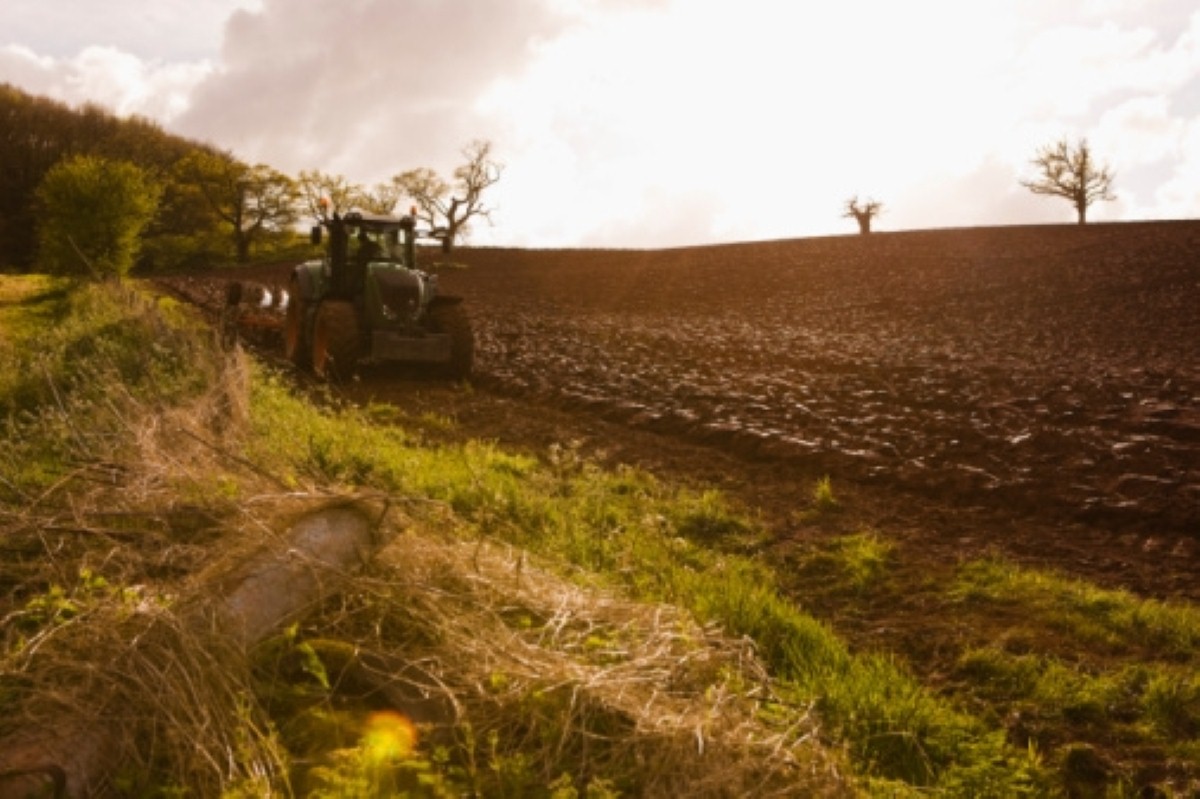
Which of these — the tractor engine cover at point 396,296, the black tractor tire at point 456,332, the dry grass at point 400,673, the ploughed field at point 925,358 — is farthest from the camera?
the black tractor tire at point 456,332

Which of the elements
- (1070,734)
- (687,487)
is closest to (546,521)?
(687,487)

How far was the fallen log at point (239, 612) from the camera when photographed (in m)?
A: 3.47

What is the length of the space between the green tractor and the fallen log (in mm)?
10172

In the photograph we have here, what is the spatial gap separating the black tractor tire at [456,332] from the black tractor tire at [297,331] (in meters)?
2.16

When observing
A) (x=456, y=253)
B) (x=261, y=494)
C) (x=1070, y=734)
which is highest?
(x=456, y=253)

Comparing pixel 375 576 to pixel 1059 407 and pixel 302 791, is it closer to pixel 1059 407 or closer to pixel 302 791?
pixel 302 791

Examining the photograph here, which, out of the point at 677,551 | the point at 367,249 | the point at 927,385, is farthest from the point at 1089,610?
the point at 367,249

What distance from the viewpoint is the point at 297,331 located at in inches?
666

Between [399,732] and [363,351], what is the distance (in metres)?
11.9

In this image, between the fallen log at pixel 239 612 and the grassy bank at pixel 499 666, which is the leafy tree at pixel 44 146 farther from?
the fallen log at pixel 239 612

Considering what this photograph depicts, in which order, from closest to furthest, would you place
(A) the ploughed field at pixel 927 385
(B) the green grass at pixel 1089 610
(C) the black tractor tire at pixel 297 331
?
(B) the green grass at pixel 1089 610 → (A) the ploughed field at pixel 927 385 → (C) the black tractor tire at pixel 297 331

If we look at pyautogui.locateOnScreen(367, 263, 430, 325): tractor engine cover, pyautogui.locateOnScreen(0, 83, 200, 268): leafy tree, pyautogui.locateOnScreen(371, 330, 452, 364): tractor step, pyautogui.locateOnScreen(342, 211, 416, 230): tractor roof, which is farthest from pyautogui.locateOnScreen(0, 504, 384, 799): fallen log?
pyautogui.locateOnScreen(0, 83, 200, 268): leafy tree

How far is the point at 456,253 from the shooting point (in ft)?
166

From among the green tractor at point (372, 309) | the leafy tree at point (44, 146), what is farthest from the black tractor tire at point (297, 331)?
the leafy tree at point (44, 146)
